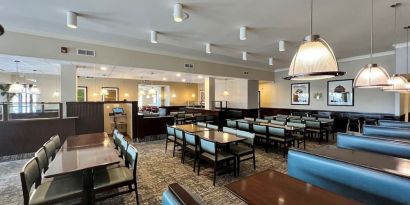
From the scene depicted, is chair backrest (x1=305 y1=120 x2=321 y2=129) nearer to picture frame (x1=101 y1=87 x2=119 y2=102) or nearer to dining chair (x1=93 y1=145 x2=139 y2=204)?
dining chair (x1=93 y1=145 x2=139 y2=204)

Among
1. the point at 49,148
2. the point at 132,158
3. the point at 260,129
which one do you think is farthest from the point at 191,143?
the point at 49,148

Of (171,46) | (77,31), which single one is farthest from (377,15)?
(77,31)

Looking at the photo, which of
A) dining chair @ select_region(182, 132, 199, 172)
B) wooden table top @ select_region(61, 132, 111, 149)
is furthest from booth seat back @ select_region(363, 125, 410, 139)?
wooden table top @ select_region(61, 132, 111, 149)

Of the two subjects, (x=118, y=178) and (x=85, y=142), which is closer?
(x=118, y=178)

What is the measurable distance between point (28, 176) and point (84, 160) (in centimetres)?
50

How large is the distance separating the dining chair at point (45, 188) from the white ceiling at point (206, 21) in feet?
8.51

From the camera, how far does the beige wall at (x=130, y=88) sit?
10773mm

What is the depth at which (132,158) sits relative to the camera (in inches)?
98.1

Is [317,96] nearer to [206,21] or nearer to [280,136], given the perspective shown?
[280,136]

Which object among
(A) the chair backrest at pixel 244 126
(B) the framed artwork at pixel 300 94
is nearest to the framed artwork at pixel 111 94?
(A) the chair backrest at pixel 244 126

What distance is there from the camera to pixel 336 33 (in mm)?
4547

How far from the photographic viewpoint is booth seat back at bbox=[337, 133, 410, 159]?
7.95ft

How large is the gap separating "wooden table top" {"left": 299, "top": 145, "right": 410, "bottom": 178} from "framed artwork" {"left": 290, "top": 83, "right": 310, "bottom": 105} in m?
7.31

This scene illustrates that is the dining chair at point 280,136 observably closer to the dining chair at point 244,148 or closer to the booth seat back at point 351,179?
the dining chair at point 244,148
